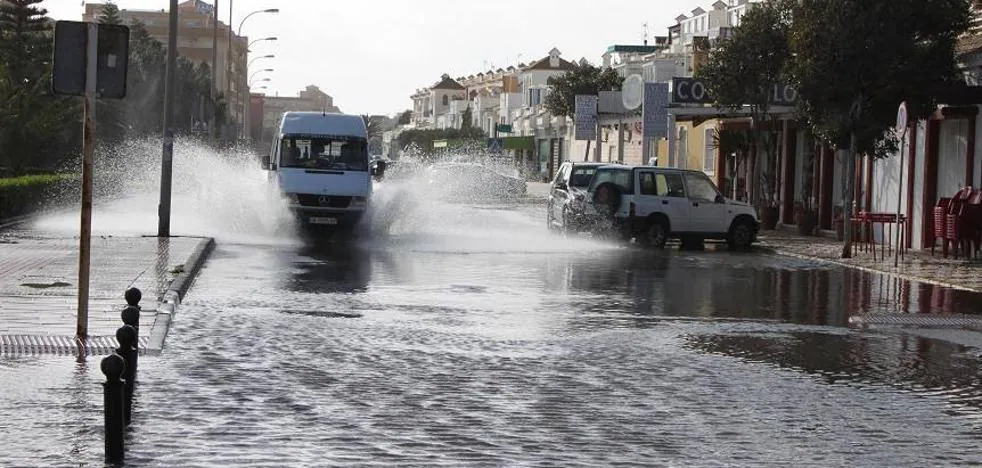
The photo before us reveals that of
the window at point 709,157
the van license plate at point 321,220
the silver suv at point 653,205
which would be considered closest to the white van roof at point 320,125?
the van license plate at point 321,220

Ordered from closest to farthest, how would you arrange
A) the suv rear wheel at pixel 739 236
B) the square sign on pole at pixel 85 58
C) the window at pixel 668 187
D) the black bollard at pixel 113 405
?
the black bollard at pixel 113 405 < the square sign on pole at pixel 85 58 < the window at pixel 668 187 < the suv rear wheel at pixel 739 236

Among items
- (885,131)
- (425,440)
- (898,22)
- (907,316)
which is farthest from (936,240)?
(425,440)

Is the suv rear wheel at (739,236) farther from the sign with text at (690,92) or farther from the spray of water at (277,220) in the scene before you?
the sign with text at (690,92)

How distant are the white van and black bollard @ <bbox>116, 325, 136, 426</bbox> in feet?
70.9

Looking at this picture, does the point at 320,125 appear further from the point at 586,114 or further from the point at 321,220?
the point at 586,114

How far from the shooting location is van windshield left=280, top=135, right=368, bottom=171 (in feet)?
105

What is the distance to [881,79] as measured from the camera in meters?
30.0

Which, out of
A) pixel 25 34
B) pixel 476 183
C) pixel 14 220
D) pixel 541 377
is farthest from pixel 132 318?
pixel 25 34

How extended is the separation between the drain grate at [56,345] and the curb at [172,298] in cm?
12

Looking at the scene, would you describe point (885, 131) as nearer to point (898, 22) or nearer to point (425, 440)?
point (898, 22)

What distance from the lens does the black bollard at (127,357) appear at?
363 inches

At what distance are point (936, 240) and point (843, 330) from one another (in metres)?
16.5

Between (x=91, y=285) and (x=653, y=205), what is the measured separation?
656 inches

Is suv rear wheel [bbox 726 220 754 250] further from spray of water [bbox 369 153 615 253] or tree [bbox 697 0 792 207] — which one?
tree [bbox 697 0 792 207]
